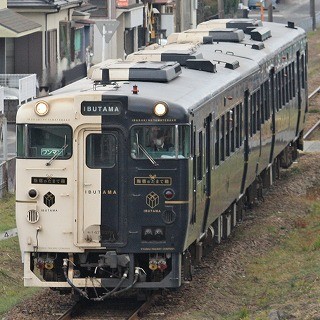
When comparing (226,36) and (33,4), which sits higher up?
(226,36)

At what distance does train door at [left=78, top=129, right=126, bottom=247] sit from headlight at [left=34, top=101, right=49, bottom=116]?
20.2 inches

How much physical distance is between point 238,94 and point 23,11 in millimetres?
24303

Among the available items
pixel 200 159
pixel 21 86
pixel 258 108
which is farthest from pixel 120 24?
pixel 200 159

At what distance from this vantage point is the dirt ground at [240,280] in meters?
14.5

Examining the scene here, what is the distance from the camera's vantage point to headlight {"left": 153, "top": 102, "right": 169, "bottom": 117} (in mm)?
14281

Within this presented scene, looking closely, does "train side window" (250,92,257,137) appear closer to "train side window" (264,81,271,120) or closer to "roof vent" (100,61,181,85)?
"train side window" (264,81,271,120)

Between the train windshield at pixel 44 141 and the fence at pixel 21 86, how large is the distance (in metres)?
18.7

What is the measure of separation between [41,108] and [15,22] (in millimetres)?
25040

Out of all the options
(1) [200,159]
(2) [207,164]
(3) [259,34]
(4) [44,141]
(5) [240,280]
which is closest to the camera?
(4) [44,141]

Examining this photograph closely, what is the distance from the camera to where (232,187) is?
60.0ft

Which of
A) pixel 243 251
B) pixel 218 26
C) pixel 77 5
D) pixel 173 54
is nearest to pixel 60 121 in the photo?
pixel 173 54

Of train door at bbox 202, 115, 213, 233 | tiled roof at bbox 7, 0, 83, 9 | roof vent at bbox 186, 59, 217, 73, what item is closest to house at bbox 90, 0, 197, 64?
tiled roof at bbox 7, 0, 83, 9

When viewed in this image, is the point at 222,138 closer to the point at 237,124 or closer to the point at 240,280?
the point at 237,124

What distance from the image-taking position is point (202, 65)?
17.5 meters
